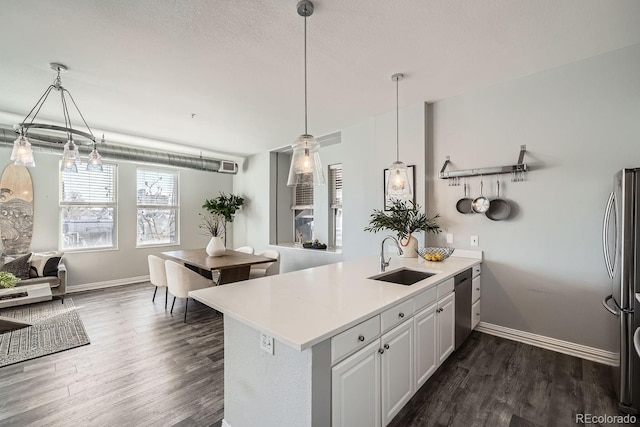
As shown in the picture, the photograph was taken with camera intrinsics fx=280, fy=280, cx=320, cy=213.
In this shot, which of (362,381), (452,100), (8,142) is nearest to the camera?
(362,381)

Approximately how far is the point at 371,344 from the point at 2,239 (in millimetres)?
6078

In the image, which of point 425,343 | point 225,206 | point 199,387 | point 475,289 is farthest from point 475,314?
point 225,206

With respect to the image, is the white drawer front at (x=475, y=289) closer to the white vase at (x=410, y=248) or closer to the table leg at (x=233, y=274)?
the white vase at (x=410, y=248)

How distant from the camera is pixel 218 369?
99.3 inches

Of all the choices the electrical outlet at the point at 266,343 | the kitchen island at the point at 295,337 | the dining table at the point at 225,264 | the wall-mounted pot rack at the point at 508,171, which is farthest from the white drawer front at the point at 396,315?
the dining table at the point at 225,264

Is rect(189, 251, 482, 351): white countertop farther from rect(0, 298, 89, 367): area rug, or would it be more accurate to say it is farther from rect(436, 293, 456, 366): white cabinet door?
Result: rect(0, 298, 89, 367): area rug

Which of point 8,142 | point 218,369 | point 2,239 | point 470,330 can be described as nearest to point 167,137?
point 8,142

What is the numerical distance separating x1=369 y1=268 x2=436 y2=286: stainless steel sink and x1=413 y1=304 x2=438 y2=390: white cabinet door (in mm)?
420

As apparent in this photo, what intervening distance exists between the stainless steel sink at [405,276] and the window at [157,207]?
553 cm

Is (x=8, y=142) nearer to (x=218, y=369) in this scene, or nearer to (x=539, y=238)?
(x=218, y=369)

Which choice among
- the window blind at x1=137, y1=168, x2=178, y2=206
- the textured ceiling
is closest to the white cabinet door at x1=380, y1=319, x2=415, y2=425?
the textured ceiling

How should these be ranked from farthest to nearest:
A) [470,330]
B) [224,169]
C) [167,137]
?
[224,169]
[167,137]
[470,330]

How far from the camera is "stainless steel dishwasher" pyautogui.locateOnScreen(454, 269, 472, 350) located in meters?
2.63

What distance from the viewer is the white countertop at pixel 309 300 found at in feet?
4.22
